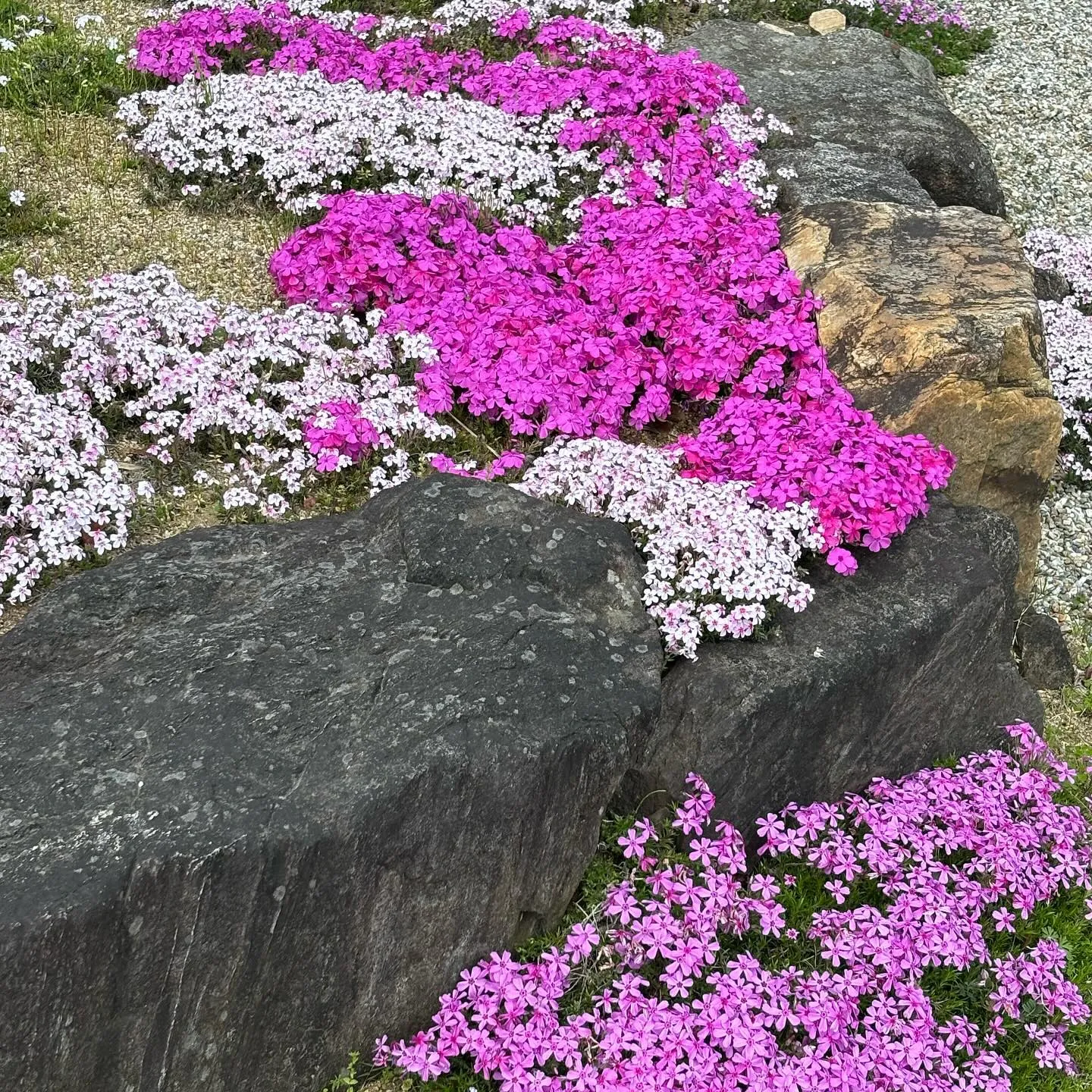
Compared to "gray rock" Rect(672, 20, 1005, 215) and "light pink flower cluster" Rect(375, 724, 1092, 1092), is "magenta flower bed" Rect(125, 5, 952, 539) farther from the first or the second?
"light pink flower cluster" Rect(375, 724, 1092, 1092)

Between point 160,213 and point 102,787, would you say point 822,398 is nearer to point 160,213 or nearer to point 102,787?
point 102,787

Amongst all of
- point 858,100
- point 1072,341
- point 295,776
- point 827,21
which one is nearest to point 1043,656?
point 1072,341

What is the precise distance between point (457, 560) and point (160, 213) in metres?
5.57

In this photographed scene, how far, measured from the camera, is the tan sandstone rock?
47.4 feet

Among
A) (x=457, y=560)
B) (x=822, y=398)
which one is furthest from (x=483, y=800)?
(x=822, y=398)

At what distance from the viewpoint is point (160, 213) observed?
9.66 m

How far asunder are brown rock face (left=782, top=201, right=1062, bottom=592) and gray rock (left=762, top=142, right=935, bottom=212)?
48.1 inches

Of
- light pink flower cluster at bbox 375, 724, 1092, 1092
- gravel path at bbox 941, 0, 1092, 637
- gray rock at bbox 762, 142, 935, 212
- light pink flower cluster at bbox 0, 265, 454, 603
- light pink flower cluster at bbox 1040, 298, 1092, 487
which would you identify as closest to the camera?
light pink flower cluster at bbox 375, 724, 1092, 1092

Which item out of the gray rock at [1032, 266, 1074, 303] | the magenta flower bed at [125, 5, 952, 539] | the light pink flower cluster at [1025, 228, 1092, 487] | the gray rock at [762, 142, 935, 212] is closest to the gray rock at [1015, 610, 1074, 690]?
the magenta flower bed at [125, 5, 952, 539]

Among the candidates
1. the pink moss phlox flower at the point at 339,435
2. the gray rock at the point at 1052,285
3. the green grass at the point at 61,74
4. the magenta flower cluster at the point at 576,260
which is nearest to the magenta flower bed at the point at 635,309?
the magenta flower cluster at the point at 576,260

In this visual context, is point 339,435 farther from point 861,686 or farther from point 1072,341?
point 1072,341

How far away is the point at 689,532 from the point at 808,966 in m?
2.29

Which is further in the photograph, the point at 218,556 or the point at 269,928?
the point at 218,556

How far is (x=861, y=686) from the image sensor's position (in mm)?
6145
